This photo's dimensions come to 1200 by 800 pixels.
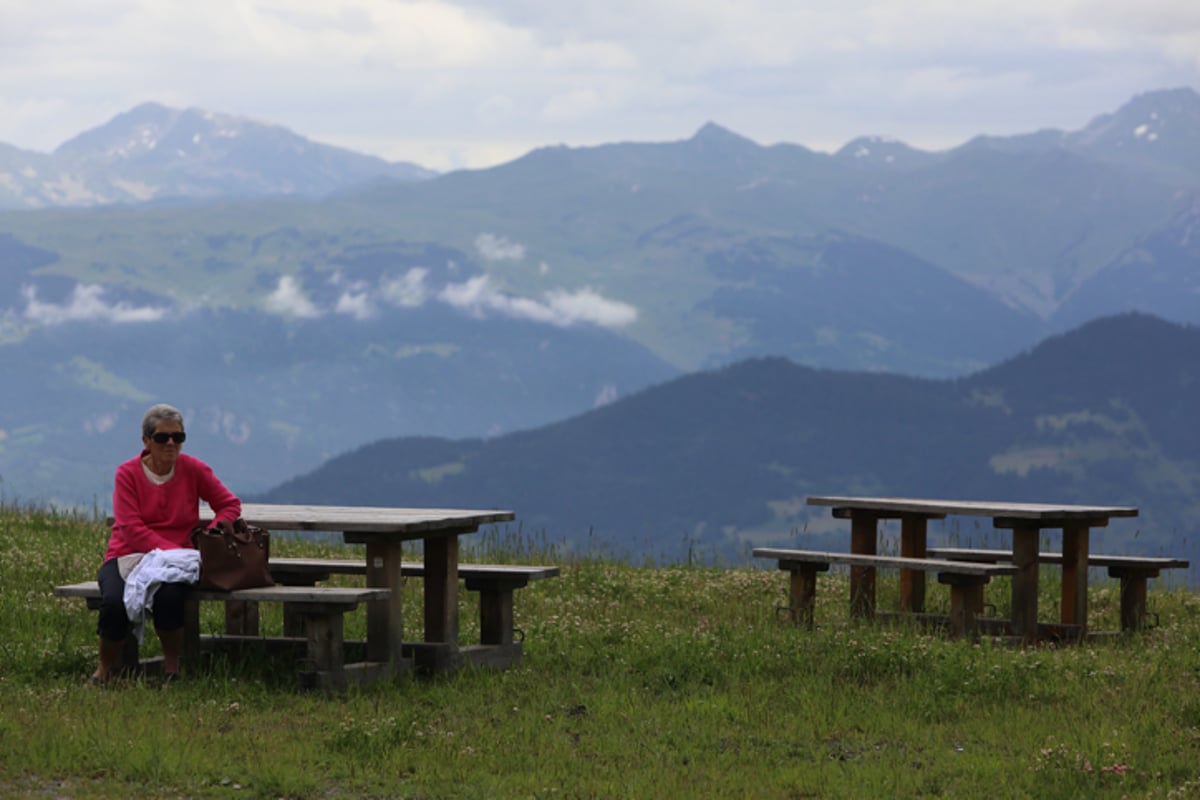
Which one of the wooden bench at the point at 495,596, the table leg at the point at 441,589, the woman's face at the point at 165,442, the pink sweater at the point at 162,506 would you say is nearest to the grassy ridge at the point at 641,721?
the wooden bench at the point at 495,596

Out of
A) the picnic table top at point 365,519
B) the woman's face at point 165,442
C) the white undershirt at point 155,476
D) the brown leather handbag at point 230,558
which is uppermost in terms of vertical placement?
the woman's face at point 165,442

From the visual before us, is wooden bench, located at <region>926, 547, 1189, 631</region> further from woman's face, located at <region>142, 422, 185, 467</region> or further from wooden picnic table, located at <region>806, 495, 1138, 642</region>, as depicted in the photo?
woman's face, located at <region>142, 422, 185, 467</region>

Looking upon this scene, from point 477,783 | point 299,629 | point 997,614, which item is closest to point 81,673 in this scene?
point 299,629

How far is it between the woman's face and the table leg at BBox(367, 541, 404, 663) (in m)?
1.31

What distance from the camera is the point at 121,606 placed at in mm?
9570

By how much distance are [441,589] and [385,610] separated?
0.56 metres

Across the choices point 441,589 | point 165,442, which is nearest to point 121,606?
point 165,442

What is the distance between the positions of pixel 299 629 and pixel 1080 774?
588cm

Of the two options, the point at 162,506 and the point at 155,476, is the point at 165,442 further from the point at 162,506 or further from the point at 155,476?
the point at 162,506

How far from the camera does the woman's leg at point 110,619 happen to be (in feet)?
31.4

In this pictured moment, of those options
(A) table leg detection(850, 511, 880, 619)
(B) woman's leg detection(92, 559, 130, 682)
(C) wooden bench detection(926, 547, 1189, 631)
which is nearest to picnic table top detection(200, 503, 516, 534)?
(B) woman's leg detection(92, 559, 130, 682)

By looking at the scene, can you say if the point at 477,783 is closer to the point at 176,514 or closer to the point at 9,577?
the point at 176,514

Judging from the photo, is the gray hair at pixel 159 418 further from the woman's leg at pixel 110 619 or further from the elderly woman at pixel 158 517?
the woman's leg at pixel 110 619

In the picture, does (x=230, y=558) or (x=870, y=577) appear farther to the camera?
(x=870, y=577)
